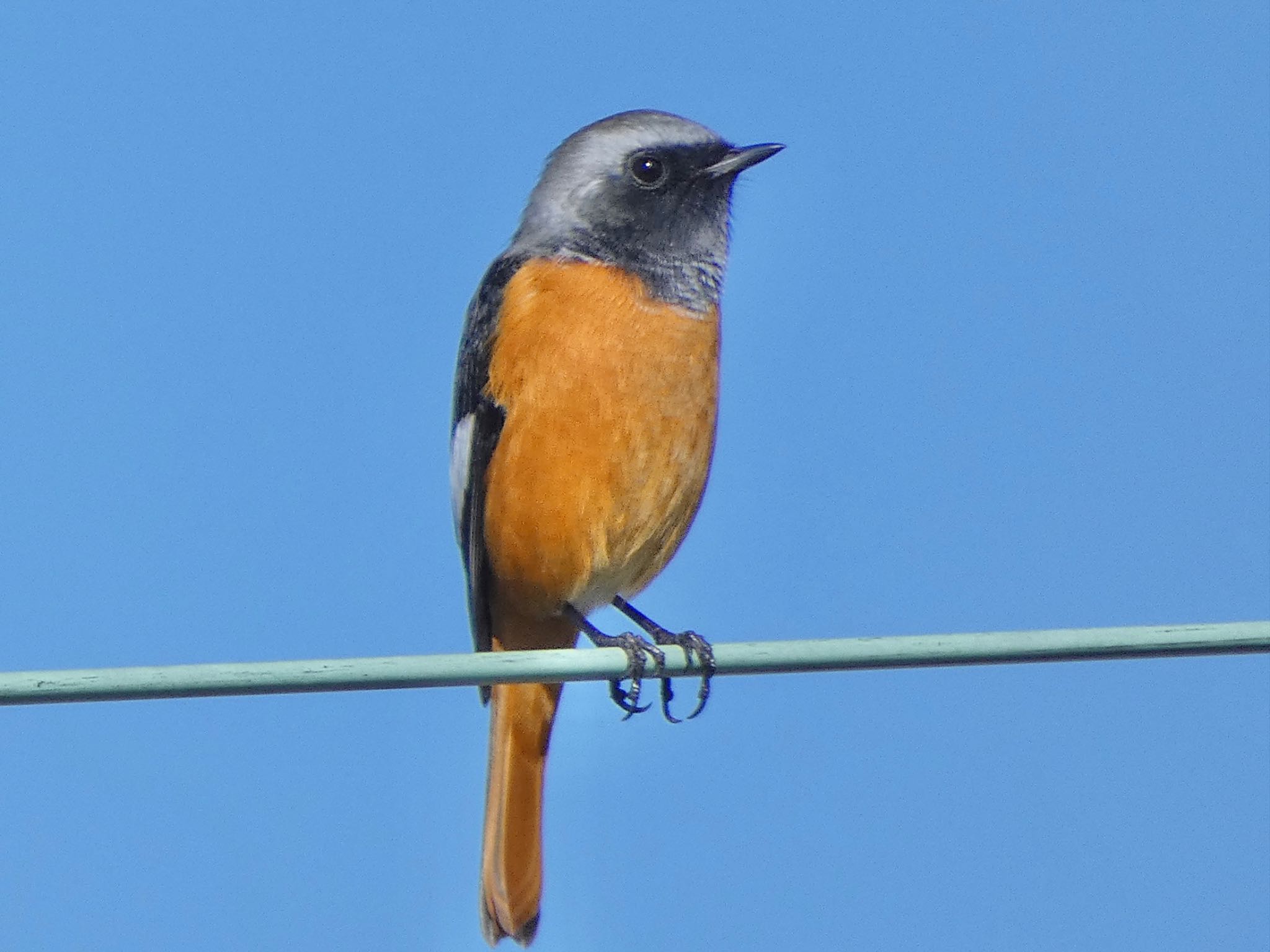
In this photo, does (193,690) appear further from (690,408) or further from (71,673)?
(690,408)

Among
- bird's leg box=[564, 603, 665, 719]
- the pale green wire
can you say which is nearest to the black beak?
bird's leg box=[564, 603, 665, 719]

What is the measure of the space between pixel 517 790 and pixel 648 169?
8.29ft

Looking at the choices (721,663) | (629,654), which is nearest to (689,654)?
(629,654)

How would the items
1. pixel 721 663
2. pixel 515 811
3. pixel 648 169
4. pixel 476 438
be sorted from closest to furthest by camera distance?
1. pixel 721 663
2. pixel 476 438
3. pixel 515 811
4. pixel 648 169

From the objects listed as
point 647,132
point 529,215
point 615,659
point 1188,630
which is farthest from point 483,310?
point 1188,630

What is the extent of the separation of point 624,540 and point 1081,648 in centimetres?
273

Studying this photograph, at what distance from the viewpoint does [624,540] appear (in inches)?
223

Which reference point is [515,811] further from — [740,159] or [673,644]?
[740,159]

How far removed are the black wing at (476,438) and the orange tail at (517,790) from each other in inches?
4.9

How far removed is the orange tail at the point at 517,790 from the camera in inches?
234

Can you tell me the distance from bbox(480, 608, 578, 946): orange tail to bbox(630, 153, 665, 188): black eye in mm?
1791

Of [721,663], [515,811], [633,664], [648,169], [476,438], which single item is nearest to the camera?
[721,663]

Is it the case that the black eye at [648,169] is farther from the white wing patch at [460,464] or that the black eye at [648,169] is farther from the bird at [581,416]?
the white wing patch at [460,464]

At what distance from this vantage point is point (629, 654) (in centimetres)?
511
